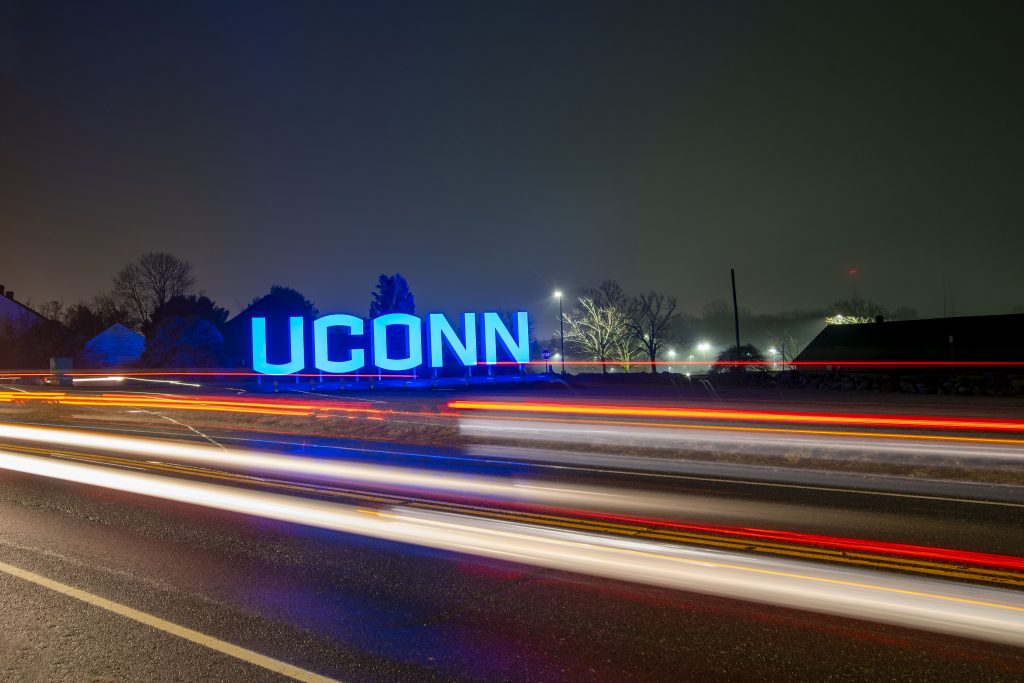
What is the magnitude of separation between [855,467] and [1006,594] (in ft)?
26.8

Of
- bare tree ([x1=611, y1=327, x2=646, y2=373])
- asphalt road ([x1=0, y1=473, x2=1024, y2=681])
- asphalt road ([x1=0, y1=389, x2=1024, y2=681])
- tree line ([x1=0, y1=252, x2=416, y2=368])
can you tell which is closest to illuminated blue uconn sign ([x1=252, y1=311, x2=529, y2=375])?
tree line ([x1=0, y1=252, x2=416, y2=368])

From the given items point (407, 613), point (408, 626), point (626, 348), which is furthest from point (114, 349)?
point (408, 626)

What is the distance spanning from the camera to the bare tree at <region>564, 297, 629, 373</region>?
7506 cm

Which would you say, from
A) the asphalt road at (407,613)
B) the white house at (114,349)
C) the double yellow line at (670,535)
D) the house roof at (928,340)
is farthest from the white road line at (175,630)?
the white house at (114,349)

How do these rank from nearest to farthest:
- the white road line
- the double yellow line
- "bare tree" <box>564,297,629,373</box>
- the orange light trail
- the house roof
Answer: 1. the white road line
2. the double yellow line
3. the orange light trail
4. the house roof
5. "bare tree" <box>564,297,629,373</box>

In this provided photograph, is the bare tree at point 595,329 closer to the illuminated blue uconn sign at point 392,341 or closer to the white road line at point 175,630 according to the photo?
the illuminated blue uconn sign at point 392,341

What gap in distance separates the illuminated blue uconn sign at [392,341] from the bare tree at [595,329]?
101 feet

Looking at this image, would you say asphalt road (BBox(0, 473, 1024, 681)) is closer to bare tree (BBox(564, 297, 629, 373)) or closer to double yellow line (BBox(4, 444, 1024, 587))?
double yellow line (BBox(4, 444, 1024, 587))

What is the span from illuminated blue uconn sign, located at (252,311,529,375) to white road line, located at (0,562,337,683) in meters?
32.8

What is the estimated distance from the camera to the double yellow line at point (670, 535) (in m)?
6.16

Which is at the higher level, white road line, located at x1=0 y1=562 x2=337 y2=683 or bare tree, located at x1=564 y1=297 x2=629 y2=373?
bare tree, located at x1=564 y1=297 x2=629 y2=373

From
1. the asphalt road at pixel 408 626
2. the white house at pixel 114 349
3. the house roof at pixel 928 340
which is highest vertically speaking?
the white house at pixel 114 349

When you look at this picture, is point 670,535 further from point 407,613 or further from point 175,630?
point 175,630

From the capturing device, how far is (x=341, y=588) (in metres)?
6.27
